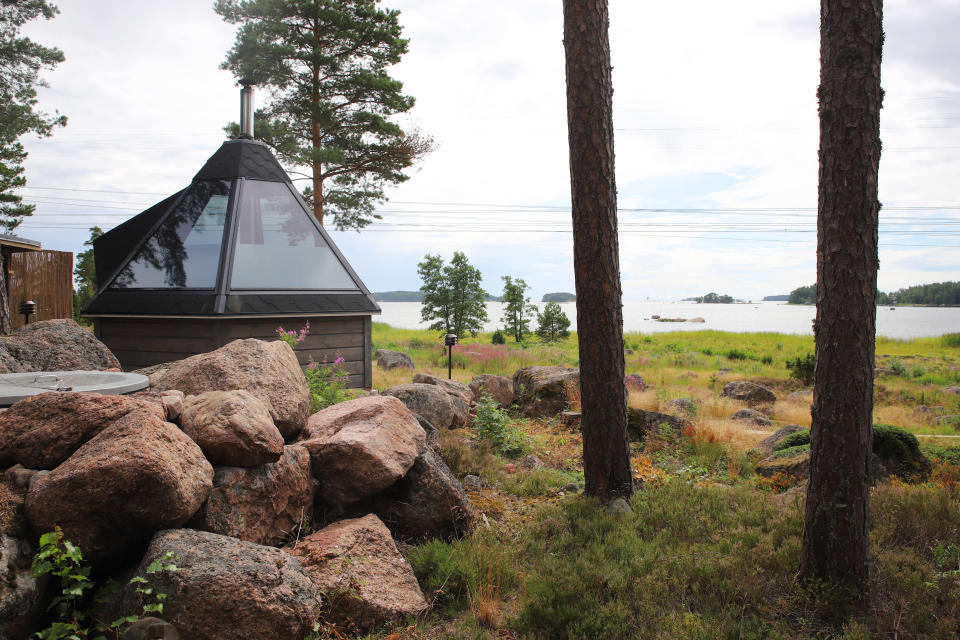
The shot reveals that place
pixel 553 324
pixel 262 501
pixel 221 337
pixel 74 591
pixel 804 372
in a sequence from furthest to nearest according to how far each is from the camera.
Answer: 1. pixel 553 324
2. pixel 804 372
3. pixel 221 337
4. pixel 262 501
5. pixel 74 591

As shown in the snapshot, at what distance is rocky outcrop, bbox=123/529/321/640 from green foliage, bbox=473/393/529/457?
170 inches

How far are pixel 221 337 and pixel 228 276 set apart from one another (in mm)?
923

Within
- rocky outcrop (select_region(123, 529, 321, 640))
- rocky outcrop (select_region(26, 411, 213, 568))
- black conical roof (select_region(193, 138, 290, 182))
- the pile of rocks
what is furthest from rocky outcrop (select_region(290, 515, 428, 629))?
black conical roof (select_region(193, 138, 290, 182))

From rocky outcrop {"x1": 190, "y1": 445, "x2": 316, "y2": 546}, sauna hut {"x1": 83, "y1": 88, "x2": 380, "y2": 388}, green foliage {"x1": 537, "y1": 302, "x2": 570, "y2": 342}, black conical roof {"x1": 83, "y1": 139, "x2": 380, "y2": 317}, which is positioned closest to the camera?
rocky outcrop {"x1": 190, "y1": 445, "x2": 316, "y2": 546}

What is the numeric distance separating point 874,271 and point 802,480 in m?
2.82

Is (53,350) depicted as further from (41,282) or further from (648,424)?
(41,282)

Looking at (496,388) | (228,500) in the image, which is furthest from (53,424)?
(496,388)

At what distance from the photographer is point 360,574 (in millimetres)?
3363

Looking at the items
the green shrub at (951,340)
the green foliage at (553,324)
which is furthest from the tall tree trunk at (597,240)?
the green shrub at (951,340)

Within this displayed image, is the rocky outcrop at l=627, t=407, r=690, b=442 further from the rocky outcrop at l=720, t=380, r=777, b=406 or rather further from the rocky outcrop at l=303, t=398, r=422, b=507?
the rocky outcrop at l=720, t=380, r=777, b=406

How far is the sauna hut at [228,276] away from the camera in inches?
312

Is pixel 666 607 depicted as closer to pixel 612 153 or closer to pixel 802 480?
pixel 802 480

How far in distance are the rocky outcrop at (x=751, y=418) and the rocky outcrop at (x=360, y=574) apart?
305 inches

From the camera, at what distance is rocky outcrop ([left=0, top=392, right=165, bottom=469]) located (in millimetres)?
3109
